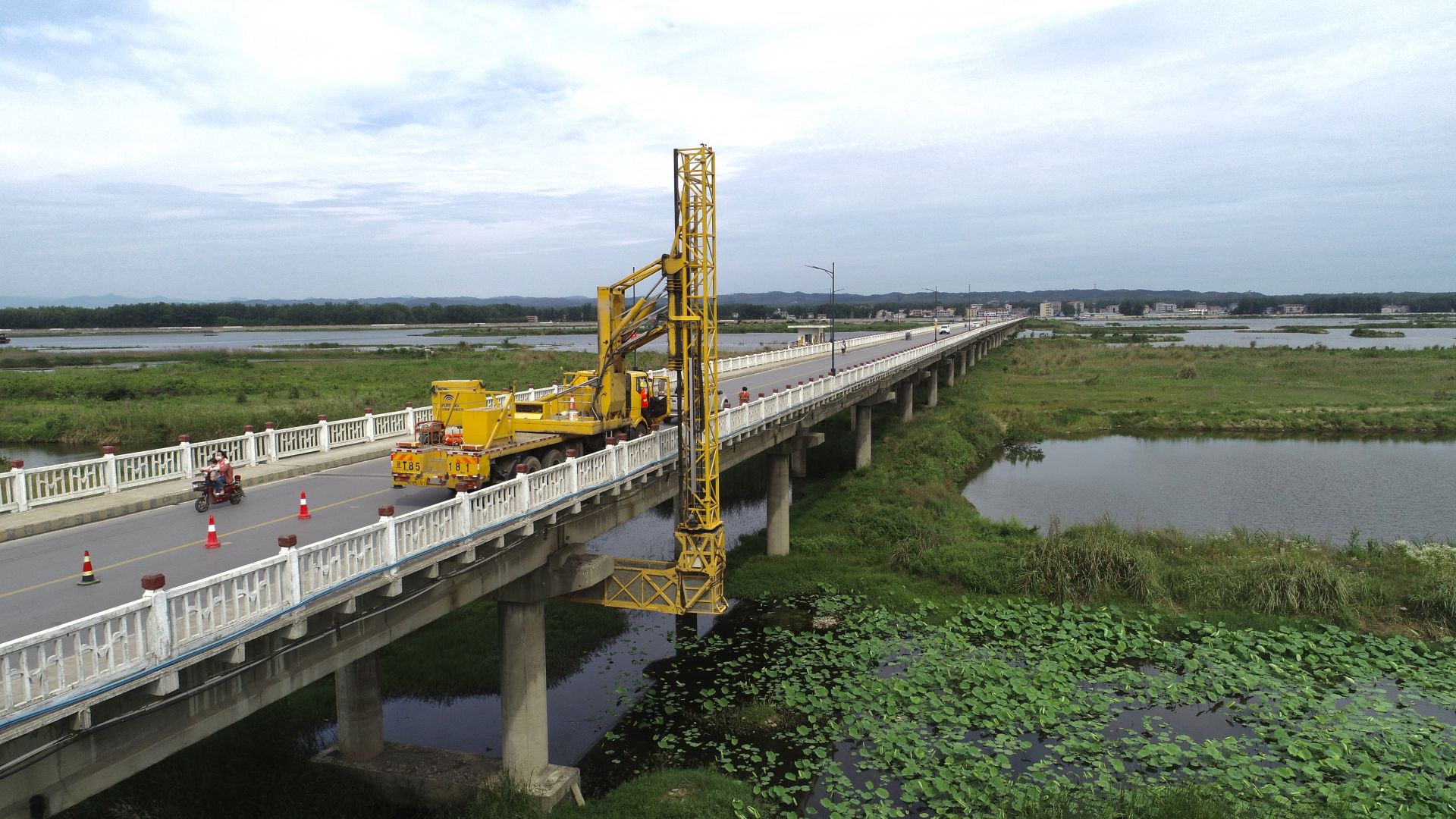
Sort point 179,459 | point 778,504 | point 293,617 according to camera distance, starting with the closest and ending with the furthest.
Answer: point 293,617 < point 179,459 < point 778,504

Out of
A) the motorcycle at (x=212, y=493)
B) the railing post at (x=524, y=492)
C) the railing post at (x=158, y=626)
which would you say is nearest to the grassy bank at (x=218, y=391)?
the motorcycle at (x=212, y=493)

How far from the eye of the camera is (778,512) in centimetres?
3095

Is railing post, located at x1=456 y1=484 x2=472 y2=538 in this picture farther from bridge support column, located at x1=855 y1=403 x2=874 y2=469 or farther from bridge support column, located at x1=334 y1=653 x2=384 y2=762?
bridge support column, located at x1=855 y1=403 x2=874 y2=469

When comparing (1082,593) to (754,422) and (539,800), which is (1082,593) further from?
(539,800)

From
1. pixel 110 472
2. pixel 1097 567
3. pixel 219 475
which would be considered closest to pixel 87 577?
pixel 219 475

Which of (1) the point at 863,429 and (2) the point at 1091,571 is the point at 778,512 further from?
(1) the point at 863,429

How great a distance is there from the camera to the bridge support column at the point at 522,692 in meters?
15.9

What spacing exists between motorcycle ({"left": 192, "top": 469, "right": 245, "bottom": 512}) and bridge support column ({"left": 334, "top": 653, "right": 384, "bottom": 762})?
393 centimetres

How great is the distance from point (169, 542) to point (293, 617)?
5.29 meters

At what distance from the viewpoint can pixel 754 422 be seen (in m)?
25.7

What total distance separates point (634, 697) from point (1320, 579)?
18695mm

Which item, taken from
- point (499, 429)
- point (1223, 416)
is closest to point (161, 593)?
point (499, 429)

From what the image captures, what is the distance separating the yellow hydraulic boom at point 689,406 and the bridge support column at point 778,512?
10505 millimetres

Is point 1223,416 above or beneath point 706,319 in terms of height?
beneath
